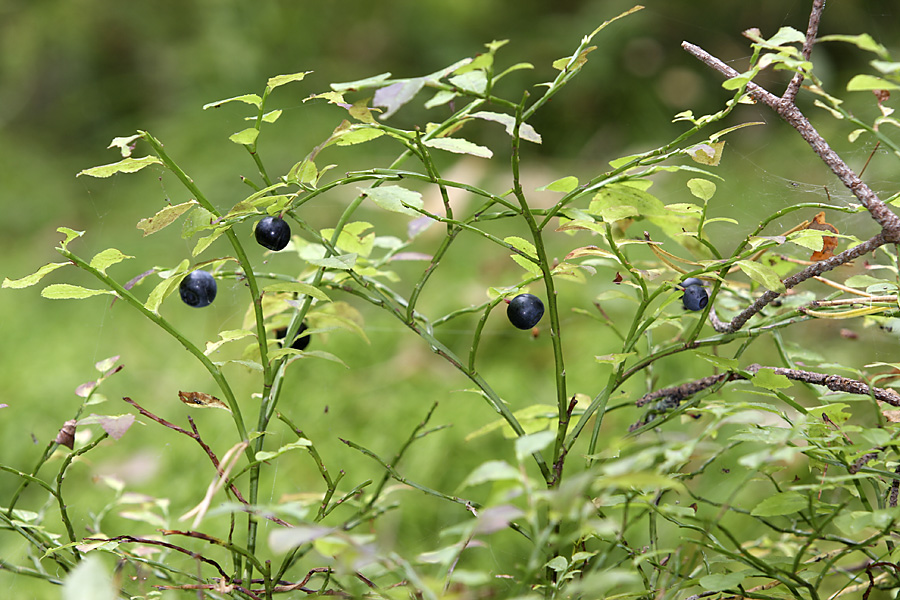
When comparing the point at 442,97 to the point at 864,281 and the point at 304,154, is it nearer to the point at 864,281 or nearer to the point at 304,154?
the point at 864,281

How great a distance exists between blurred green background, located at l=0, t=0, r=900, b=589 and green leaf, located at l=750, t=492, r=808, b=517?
50cm

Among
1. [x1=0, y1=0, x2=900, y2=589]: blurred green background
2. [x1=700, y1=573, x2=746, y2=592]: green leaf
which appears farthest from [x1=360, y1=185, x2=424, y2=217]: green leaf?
[x1=0, y1=0, x2=900, y2=589]: blurred green background

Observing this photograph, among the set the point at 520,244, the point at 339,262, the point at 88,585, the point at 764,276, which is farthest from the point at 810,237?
the point at 88,585

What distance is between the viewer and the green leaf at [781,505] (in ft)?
1.20

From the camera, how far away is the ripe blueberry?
0.53m

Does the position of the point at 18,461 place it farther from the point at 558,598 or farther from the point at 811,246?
the point at 811,246

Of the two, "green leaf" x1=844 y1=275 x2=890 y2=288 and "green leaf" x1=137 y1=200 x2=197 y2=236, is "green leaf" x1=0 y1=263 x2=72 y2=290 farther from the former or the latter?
"green leaf" x1=844 y1=275 x2=890 y2=288

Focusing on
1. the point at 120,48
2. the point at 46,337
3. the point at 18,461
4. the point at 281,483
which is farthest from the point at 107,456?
the point at 120,48

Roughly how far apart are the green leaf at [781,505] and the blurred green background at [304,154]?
1.65ft

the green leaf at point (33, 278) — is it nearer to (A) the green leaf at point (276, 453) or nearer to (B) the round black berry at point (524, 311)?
(A) the green leaf at point (276, 453)

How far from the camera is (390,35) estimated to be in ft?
8.14

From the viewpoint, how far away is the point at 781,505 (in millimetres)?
369

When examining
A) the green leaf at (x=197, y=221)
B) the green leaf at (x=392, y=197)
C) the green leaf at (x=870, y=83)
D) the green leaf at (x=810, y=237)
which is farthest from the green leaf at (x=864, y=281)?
the green leaf at (x=197, y=221)

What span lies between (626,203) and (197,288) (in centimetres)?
32
